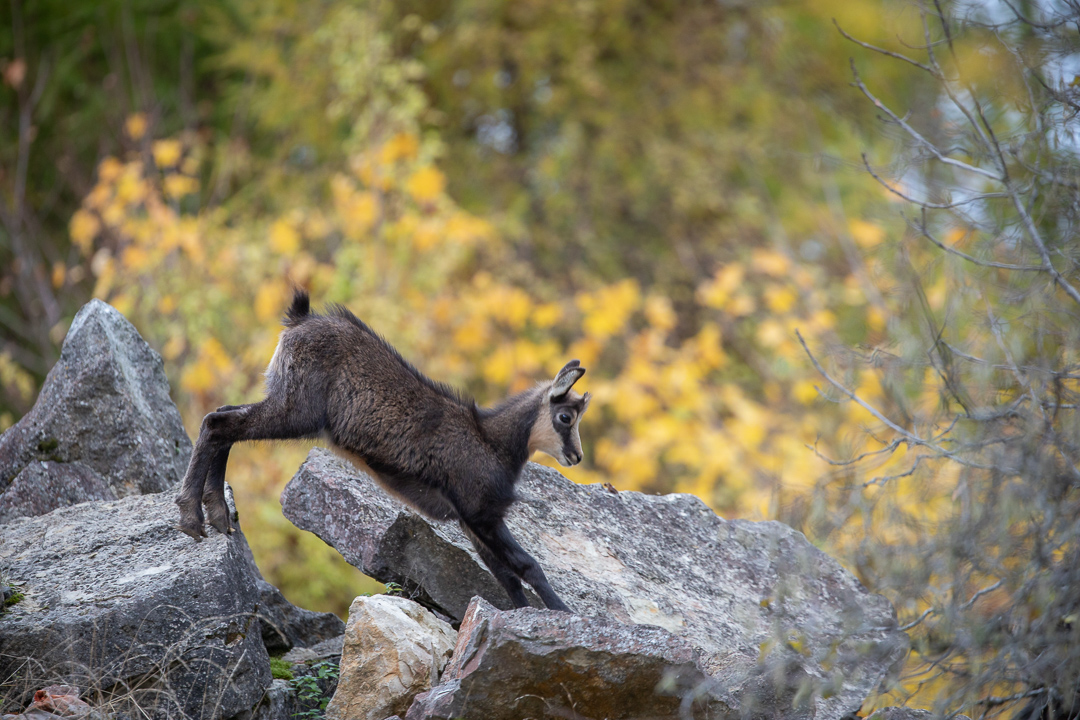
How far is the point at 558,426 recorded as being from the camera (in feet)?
19.0

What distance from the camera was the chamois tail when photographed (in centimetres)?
541

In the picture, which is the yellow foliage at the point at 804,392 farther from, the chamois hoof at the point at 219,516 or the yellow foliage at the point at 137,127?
the yellow foliage at the point at 137,127

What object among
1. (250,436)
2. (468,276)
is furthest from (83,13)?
(250,436)

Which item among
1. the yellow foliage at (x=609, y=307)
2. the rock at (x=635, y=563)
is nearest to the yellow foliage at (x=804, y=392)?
the yellow foliage at (x=609, y=307)

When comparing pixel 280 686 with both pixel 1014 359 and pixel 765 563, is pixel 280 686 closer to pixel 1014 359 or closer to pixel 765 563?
pixel 765 563

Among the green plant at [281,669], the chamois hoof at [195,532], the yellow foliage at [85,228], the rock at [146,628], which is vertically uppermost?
the yellow foliage at [85,228]

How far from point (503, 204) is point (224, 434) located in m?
11.2

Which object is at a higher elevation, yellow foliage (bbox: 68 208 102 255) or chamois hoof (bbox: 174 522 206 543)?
yellow foliage (bbox: 68 208 102 255)

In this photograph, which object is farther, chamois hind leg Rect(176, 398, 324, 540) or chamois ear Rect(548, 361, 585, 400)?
chamois ear Rect(548, 361, 585, 400)

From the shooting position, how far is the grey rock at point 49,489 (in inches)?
230

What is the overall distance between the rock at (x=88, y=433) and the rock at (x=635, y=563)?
1398 mm

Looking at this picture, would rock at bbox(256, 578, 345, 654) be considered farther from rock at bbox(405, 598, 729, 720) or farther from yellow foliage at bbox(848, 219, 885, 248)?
yellow foliage at bbox(848, 219, 885, 248)

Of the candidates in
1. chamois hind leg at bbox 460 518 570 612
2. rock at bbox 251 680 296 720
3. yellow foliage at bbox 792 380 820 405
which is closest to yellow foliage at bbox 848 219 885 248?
yellow foliage at bbox 792 380 820 405

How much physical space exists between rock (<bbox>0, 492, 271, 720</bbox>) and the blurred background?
135 inches
